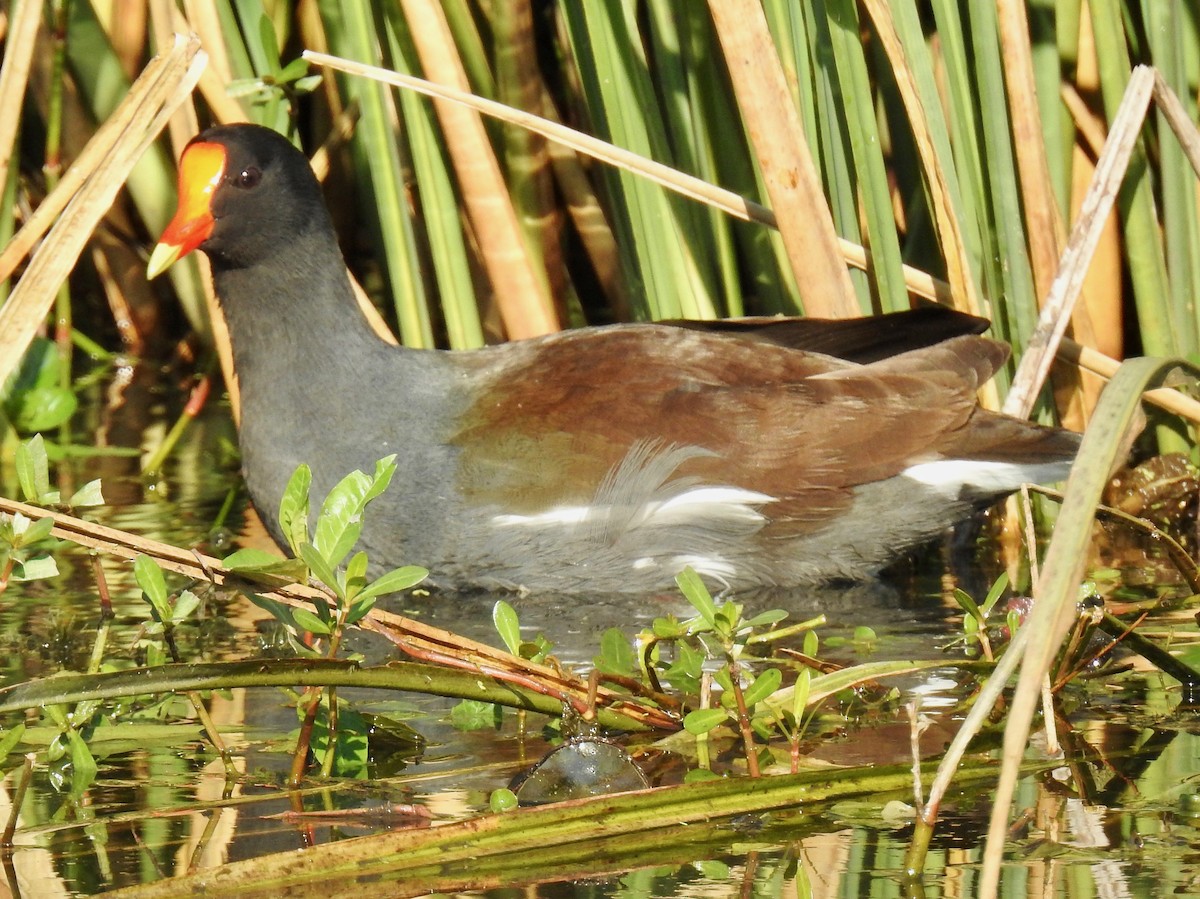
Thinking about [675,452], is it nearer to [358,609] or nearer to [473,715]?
[473,715]

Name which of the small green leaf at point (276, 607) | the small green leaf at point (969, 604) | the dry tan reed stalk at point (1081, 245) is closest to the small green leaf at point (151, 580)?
the small green leaf at point (276, 607)

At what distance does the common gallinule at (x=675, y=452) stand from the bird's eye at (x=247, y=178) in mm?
184

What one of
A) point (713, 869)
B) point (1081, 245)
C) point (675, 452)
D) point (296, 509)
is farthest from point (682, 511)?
point (713, 869)

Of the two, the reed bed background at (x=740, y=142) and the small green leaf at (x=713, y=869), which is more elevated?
the reed bed background at (x=740, y=142)

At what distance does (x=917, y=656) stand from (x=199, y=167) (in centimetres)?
178

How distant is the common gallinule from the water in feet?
0.98

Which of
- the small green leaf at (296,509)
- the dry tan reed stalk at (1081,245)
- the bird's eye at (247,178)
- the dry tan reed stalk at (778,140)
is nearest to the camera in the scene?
the small green leaf at (296,509)

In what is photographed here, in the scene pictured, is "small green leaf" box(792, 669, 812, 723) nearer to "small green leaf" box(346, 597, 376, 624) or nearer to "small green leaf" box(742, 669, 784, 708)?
"small green leaf" box(742, 669, 784, 708)

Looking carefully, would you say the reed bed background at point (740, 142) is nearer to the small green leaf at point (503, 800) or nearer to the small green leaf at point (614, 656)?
the small green leaf at point (614, 656)

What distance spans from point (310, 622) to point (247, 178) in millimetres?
1853

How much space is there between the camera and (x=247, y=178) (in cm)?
352

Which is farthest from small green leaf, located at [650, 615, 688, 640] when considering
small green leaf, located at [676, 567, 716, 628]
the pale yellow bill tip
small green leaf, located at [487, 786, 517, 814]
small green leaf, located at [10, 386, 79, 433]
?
small green leaf, located at [10, 386, 79, 433]

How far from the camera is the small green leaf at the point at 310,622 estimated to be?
1877 mm

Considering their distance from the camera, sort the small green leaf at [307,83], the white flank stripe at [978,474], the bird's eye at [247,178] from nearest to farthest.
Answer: the white flank stripe at [978,474]
the bird's eye at [247,178]
the small green leaf at [307,83]
